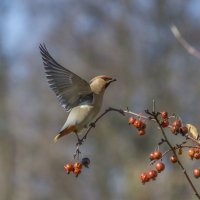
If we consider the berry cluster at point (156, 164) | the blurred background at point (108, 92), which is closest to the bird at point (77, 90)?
the berry cluster at point (156, 164)

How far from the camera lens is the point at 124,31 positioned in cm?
2383

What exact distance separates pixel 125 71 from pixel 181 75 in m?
1.64

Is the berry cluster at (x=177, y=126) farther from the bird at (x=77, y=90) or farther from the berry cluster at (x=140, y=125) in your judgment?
the bird at (x=77, y=90)

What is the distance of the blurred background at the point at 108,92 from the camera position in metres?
21.7

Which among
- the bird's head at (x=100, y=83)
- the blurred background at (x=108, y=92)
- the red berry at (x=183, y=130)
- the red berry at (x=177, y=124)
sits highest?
the blurred background at (x=108, y=92)

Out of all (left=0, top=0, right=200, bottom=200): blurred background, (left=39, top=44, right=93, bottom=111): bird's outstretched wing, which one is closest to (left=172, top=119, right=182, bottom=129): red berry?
(left=39, top=44, right=93, bottom=111): bird's outstretched wing

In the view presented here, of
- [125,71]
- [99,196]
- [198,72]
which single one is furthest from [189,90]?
[99,196]

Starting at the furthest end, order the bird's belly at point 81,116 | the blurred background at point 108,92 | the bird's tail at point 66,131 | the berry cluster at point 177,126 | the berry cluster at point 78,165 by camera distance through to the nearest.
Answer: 1. the blurred background at point 108,92
2. the bird's belly at point 81,116
3. the bird's tail at point 66,131
4. the berry cluster at point 78,165
5. the berry cluster at point 177,126

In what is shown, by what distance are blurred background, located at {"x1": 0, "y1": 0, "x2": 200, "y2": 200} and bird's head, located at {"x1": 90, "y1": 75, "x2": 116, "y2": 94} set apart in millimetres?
14293

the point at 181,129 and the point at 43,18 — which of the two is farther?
the point at 43,18

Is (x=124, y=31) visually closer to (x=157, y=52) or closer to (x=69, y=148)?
(x=157, y=52)

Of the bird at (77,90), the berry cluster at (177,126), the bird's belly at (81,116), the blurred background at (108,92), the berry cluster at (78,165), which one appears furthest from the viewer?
the blurred background at (108,92)

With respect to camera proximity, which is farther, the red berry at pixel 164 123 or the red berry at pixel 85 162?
the red berry at pixel 85 162

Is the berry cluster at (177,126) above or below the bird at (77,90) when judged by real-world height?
below
